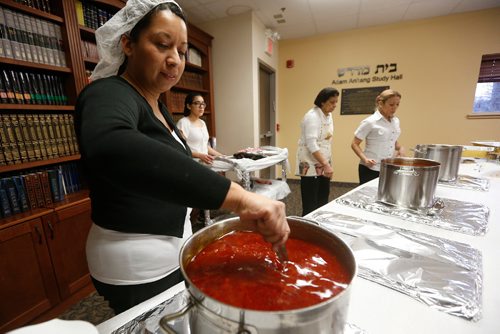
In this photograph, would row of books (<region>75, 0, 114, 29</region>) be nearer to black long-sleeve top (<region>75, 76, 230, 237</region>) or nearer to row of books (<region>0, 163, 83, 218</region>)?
row of books (<region>0, 163, 83, 218</region>)

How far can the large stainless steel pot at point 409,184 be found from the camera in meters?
0.96

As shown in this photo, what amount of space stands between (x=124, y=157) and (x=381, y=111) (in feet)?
7.72

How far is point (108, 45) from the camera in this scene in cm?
75

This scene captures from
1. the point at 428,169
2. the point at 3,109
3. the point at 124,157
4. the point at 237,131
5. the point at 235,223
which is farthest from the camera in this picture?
the point at 237,131

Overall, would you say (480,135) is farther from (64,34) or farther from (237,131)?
(64,34)

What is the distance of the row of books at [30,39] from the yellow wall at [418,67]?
11.6 feet

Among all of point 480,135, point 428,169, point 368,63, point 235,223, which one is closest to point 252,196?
point 235,223

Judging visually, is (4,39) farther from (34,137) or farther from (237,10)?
(237,10)

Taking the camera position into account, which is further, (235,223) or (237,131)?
(237,131)

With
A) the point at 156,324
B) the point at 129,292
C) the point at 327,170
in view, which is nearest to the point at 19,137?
the point at 129,292

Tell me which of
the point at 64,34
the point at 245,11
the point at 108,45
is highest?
the point at 245,11

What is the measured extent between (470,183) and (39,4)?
313 cm

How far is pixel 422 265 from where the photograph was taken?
0.65 m

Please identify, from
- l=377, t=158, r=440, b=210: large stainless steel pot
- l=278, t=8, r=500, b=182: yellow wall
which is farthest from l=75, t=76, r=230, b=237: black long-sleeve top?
l=278, t=8, r=500, b=182: yellow wall
